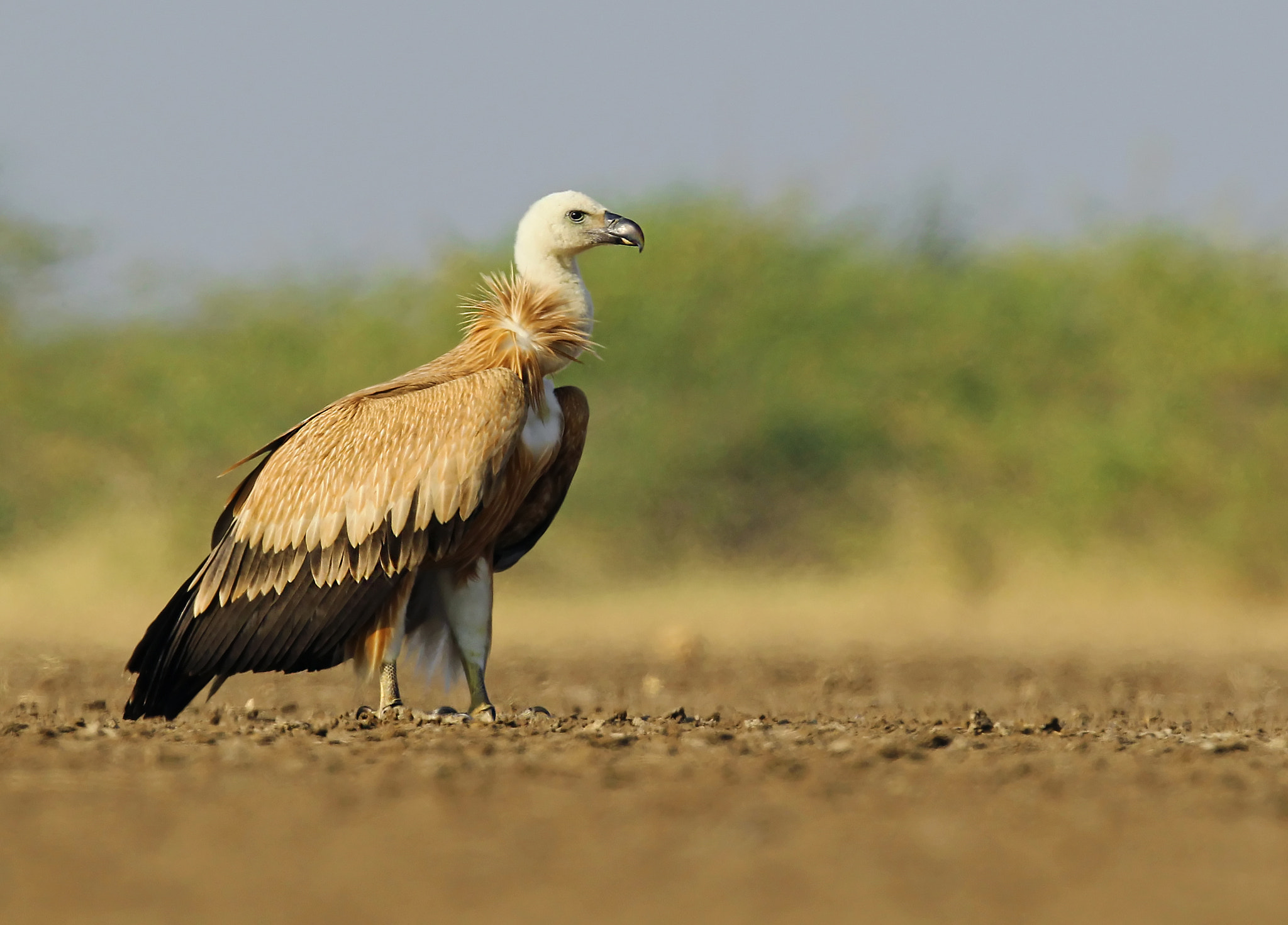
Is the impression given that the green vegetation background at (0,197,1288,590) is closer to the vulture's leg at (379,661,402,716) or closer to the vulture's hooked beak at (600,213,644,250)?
the vulture's hooked beak at (600,213,644,250)

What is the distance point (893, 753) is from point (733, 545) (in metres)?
18.0

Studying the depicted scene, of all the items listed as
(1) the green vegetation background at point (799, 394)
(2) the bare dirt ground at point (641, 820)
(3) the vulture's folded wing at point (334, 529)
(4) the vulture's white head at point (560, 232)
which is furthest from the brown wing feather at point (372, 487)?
(1) the green vegetation background at point (799, 394)

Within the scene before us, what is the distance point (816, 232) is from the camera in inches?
1148

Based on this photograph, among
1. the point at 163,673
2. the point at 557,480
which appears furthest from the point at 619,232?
the point at 163,673

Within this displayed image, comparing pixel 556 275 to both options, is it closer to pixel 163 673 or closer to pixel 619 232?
pixel 619 232

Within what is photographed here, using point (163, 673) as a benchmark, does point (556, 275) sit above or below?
above

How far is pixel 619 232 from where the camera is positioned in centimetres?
904

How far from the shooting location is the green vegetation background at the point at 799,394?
922 inches

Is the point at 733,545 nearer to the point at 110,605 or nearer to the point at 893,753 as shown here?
the point at 110,605

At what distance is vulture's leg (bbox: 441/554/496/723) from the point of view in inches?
326

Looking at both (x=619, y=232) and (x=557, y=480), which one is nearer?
(x=557, y=480)

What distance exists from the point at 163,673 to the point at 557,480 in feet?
6.72

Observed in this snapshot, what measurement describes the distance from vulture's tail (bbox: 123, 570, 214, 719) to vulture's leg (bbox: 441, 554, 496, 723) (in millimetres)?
1183

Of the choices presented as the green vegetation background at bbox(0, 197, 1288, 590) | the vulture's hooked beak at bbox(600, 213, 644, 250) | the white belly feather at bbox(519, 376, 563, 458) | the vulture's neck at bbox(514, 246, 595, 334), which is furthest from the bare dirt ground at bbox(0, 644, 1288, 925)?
the green vegetation background at bbox(0, 197, 1288, 590)
